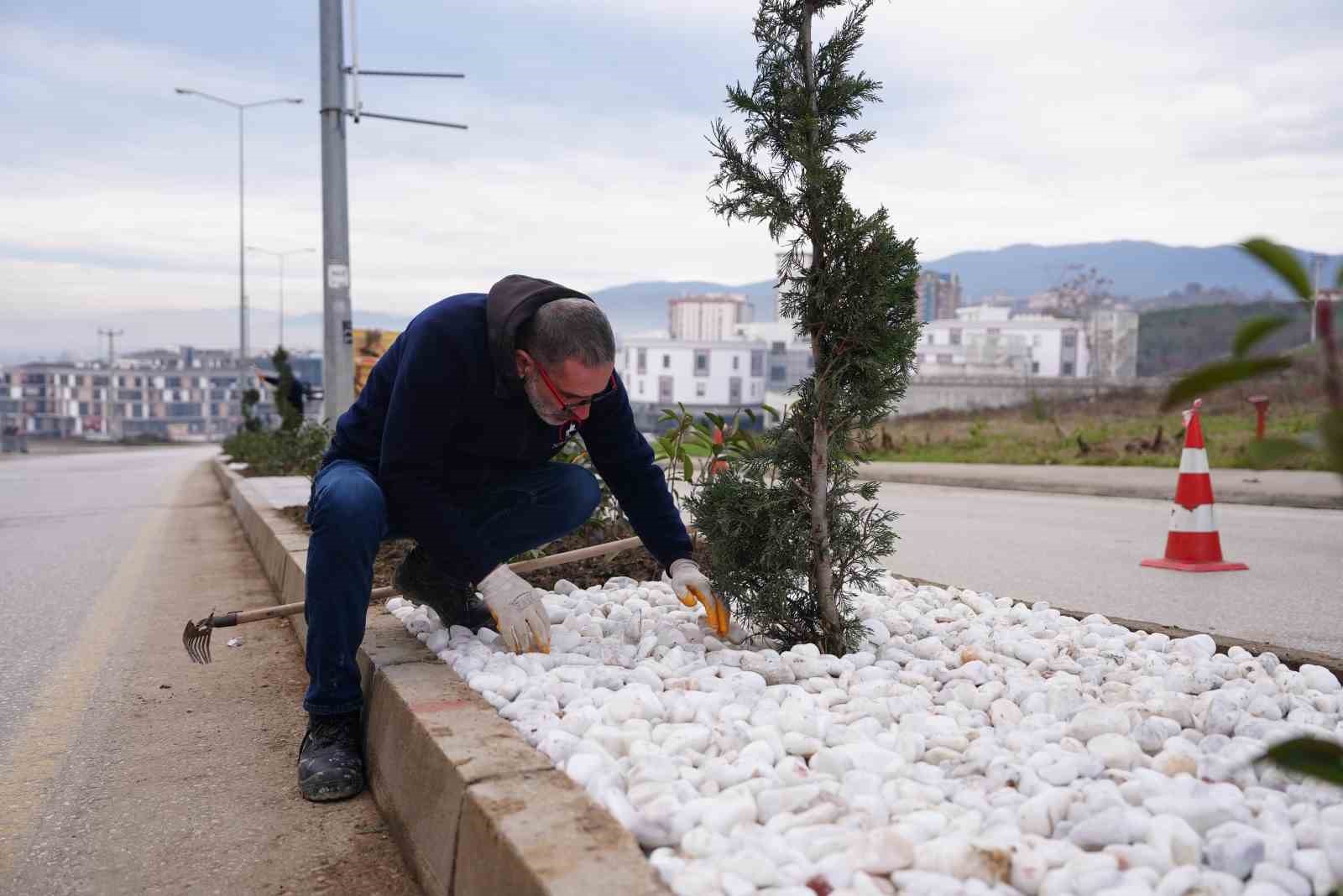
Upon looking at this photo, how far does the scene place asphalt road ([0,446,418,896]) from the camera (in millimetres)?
2428

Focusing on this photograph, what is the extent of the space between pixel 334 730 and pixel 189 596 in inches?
138

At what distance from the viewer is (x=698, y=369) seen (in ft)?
347

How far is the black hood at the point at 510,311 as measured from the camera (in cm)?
312

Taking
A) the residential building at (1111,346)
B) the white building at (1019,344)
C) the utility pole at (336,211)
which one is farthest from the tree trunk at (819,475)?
the white building at (1019,344)

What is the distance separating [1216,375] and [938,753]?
5.11 ft

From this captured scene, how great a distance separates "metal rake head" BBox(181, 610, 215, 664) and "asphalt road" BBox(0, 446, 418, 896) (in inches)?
4.9

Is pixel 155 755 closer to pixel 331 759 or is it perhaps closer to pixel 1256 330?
pixel 331 759

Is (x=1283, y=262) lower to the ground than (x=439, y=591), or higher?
higher

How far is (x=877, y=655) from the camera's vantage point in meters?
3.33

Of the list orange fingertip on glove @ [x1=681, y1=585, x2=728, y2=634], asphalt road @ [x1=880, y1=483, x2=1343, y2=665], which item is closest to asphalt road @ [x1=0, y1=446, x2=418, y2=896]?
orange fingertip on glove @ [x1=681, y1=585, x2=728, y2=634]

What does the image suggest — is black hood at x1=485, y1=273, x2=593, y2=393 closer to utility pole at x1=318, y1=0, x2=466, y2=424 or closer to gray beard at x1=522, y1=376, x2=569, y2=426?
gray beard at x1=522, y1=376, x2=569, y2=426

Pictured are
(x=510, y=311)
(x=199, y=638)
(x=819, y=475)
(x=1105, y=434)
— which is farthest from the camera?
(x=1105, y=434)

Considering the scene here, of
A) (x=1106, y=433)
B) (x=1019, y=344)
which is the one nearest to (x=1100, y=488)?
(x=1106, y=433)

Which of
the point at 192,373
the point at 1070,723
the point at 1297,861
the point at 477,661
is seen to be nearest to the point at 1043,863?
the point at 1297,861
